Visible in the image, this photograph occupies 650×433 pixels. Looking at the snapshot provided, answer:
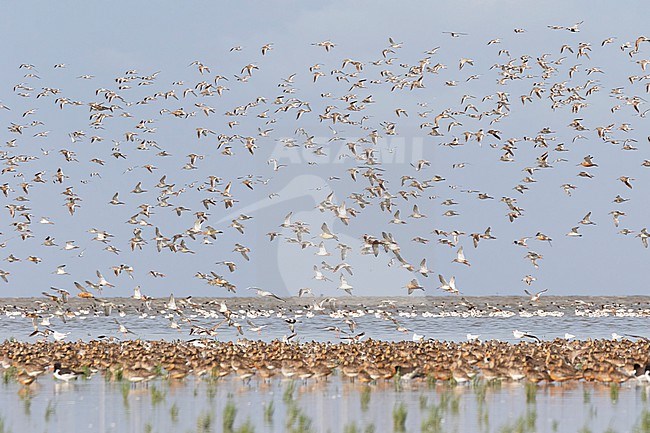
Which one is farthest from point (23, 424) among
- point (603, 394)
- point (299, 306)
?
point (299, 306)

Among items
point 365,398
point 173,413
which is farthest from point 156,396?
point 365,398

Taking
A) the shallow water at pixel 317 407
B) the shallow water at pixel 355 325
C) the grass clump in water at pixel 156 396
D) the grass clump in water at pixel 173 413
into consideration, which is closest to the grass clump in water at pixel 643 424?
the shallow water at pixel 317 407

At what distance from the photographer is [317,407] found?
2655 centimetres

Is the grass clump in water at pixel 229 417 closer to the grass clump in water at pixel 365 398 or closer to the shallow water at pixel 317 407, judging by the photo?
the shallow water at pixel 317 407

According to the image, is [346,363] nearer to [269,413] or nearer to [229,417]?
[269,413]

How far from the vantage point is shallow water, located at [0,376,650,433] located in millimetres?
23547

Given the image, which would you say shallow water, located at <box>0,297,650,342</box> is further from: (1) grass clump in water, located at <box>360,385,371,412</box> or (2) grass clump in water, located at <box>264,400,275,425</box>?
(2) grass clump in water, located at <box>264,400,275,425</box>

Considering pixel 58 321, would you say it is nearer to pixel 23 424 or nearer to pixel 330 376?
pixel 330 376

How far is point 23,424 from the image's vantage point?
23.9 m

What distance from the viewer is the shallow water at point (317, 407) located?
23547 millimetres

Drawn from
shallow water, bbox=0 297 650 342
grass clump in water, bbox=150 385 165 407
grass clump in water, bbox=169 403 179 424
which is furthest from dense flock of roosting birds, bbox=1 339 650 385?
shallow water, bbox=0 297 650 342

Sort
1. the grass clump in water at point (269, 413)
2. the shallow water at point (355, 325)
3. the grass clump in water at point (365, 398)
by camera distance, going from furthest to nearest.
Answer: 1. the shallow water at point (355, 325)
2. the grass clump in water at point (365, 398)
3. the grass clump in water at point (269, 413)

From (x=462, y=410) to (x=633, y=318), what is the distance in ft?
206

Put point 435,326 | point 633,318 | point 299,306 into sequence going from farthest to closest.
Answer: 1. point 299,306
2. point 633,318
3. point 435,326
